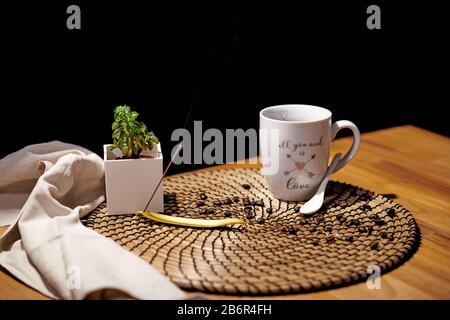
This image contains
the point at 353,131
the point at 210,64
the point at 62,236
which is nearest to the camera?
the point at 62,236

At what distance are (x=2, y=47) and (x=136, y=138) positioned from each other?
0.50 meters

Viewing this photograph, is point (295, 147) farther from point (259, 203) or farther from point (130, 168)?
point (130, 168)

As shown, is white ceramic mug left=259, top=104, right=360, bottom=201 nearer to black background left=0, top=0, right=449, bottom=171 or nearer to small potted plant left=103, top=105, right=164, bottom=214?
small potted plant left=103, top=105, right=164, bottom=214

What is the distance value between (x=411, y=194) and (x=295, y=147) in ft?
0.84

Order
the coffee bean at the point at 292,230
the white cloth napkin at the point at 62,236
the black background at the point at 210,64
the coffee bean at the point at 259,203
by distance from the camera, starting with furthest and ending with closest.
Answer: the black background at the point at 210,64 → the coffee bean at the point at 259,203 → the coffee bean at the point at 292,230 → the white cloth napkin at the point at 62,236

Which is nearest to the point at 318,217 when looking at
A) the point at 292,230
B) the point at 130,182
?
the point at 292,230

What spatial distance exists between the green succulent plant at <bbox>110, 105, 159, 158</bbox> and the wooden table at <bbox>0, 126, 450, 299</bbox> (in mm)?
224

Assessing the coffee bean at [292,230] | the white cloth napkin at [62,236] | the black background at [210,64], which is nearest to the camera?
the white cloth napkin at [62,236]

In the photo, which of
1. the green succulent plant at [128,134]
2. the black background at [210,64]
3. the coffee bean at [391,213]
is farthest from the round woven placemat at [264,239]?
the black background at [210,64]

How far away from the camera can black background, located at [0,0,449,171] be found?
4.70ft

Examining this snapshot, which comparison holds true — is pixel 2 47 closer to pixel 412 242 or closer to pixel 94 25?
pixel 94 25

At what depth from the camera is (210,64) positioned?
1727mm

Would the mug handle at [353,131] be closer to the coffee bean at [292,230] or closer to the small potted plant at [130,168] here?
the coffee bean at [292,230]

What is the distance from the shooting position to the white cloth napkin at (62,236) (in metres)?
0.83
